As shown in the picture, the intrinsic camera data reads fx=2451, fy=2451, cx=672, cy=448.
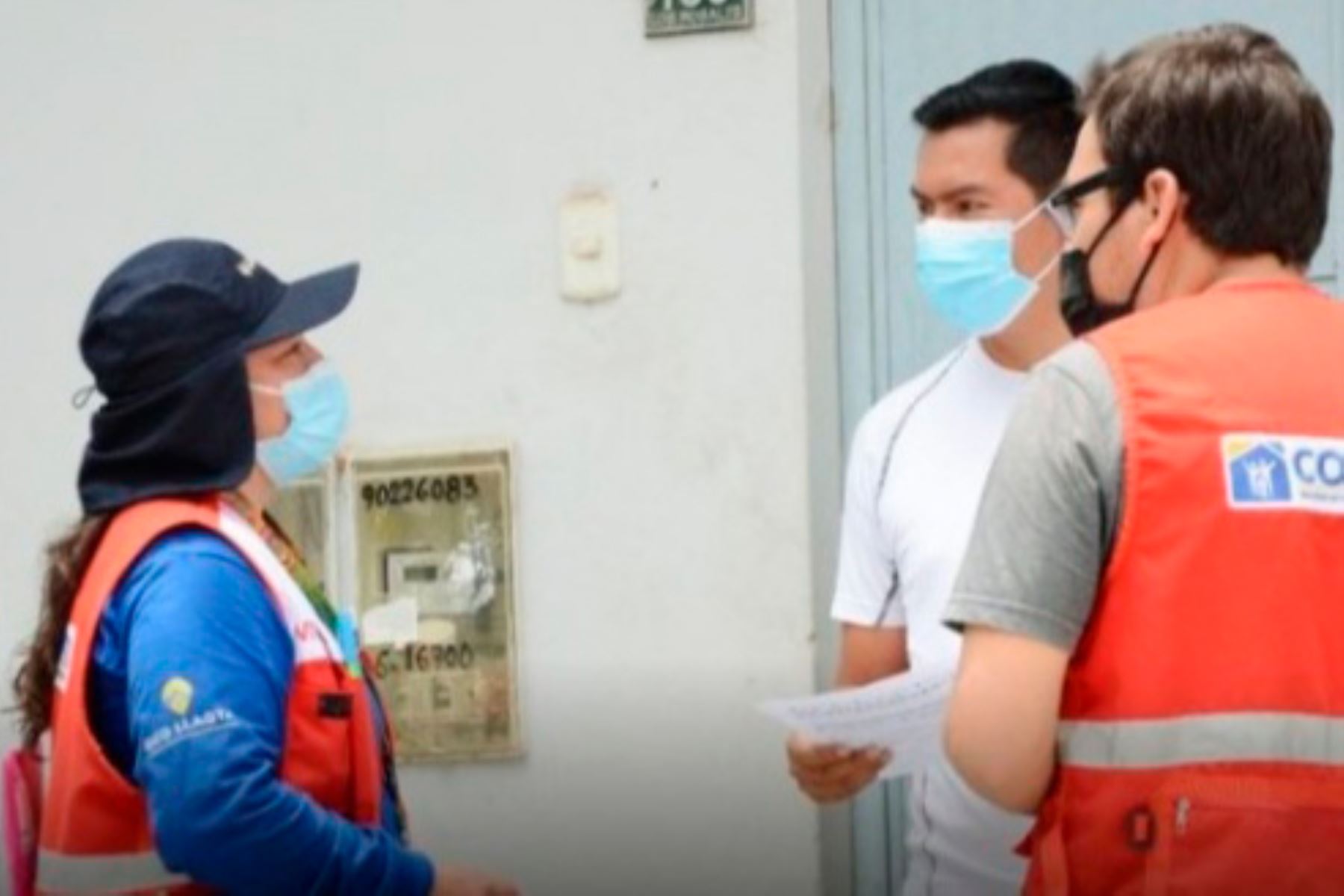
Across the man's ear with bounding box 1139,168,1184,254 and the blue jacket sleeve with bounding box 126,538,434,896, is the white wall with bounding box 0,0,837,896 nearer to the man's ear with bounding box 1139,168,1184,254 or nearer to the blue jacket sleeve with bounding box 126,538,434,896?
the blue jacket sleeve with bounding box 126,538,434,896

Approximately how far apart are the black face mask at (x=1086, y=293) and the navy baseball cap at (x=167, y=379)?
3.41 feet

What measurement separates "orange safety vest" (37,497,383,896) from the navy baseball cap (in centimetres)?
5

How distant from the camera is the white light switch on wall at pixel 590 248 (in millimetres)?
4414

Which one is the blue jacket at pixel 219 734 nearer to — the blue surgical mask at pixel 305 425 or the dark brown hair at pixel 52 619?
the dark brown hair at pixel 52 619

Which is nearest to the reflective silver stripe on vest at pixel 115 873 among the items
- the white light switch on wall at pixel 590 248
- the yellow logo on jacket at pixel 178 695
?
the yellow logo on jacket at pixel 178 695

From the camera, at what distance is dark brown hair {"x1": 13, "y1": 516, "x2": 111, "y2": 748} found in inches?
118

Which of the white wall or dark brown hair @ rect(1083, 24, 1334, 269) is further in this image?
the white wall

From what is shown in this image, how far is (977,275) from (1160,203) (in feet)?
3.32

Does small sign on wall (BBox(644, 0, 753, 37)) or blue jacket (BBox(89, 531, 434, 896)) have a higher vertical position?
small sign on wall (BBox(644, 0, 753, 37))

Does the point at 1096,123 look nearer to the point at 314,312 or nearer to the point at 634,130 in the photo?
the point at 314,312

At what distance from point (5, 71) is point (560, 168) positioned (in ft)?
3.77

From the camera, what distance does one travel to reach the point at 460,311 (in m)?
4.51

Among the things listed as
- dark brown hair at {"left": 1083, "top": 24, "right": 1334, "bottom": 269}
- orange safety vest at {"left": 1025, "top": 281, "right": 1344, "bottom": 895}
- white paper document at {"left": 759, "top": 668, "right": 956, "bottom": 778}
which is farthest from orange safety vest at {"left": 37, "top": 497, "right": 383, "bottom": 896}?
Result: dark brown hair at {"left": 1083, "top": 24, "right": 1334, "bottom": 269}

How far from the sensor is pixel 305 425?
3229 mm
